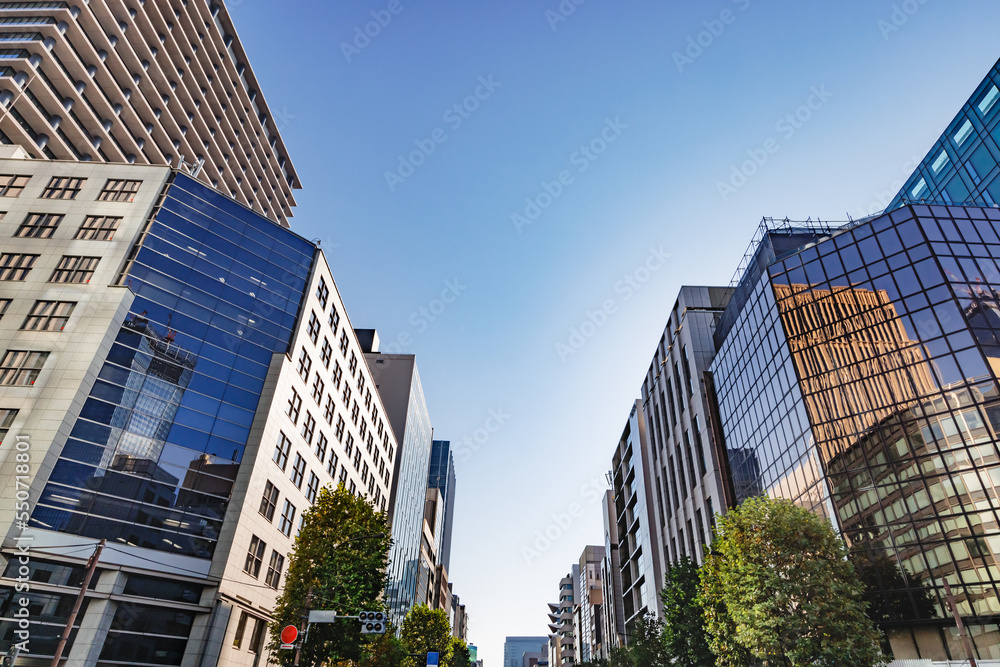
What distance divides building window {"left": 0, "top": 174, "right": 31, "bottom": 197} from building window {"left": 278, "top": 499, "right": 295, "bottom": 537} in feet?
95.1

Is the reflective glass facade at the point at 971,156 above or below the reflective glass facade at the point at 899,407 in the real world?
above

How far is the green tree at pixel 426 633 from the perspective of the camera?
2434 inches

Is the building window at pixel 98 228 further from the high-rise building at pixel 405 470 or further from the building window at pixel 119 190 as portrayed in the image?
the high-rise building at pixel 405 470

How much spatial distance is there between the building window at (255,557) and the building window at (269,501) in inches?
71.7

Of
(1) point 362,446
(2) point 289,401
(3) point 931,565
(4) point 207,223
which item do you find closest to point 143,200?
(4) point 207,223

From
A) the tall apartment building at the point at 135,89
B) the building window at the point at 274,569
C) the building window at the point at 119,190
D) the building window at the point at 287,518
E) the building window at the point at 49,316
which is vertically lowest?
the building window at the point at 274,569

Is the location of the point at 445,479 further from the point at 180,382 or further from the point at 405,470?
the point at 180,382

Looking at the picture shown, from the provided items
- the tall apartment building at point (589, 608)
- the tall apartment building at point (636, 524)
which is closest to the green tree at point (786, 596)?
the tall apartment building at point (636, 524)

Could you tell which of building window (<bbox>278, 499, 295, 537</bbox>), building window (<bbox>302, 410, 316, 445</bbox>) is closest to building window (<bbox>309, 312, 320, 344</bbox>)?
building window (<bbox>302, 410, 316, 445</bbox>)

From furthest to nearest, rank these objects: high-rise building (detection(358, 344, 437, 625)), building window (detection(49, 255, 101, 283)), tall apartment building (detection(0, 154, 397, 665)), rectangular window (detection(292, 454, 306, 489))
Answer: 1. high-rise building (detection(358, 344, 437, 625))
2. rectangular window (detection(292, 454, 306, 489))
3. building window (detection(49, 255, 101, 283))
4. tall apartment building (detection(0, 154, 397, 665))

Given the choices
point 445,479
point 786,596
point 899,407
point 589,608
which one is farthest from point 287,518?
point 445,479

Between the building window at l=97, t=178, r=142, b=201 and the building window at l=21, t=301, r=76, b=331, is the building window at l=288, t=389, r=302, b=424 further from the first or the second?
the building window at l=97, t=178, r=142, b=201

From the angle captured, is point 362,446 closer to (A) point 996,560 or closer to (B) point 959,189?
(A) point 996,560

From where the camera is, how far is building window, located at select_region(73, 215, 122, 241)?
3759 cm
